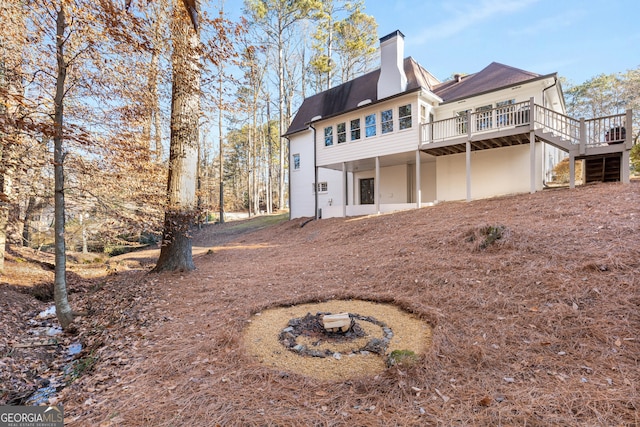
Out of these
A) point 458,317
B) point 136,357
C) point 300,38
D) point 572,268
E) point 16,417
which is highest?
point 300,38

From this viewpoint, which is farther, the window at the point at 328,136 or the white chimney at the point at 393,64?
the window at the point at 328,136

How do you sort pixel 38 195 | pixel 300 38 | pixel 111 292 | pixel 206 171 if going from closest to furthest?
pixel 38 195
pixel 111 292
pixel 300 38
pixel 206 171

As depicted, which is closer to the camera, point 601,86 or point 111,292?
point 111,292

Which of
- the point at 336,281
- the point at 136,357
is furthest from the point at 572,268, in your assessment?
the point at 136,357

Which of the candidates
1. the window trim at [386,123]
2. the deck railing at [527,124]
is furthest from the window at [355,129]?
the deck railing at [527,124]

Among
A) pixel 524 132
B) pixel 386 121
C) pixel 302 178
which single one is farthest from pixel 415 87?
pixel 302 178

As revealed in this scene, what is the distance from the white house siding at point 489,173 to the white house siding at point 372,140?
2.04 meters

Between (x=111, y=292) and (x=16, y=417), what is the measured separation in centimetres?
350

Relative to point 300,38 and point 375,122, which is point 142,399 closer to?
point 375,122

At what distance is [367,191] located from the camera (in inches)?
643

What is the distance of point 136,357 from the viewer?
10.1ft

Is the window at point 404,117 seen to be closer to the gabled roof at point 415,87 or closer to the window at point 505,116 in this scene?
the gabled roof at point 415,87

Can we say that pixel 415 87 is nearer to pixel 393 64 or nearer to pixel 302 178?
pixel 393 64

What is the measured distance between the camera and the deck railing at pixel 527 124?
8930 millimetres
